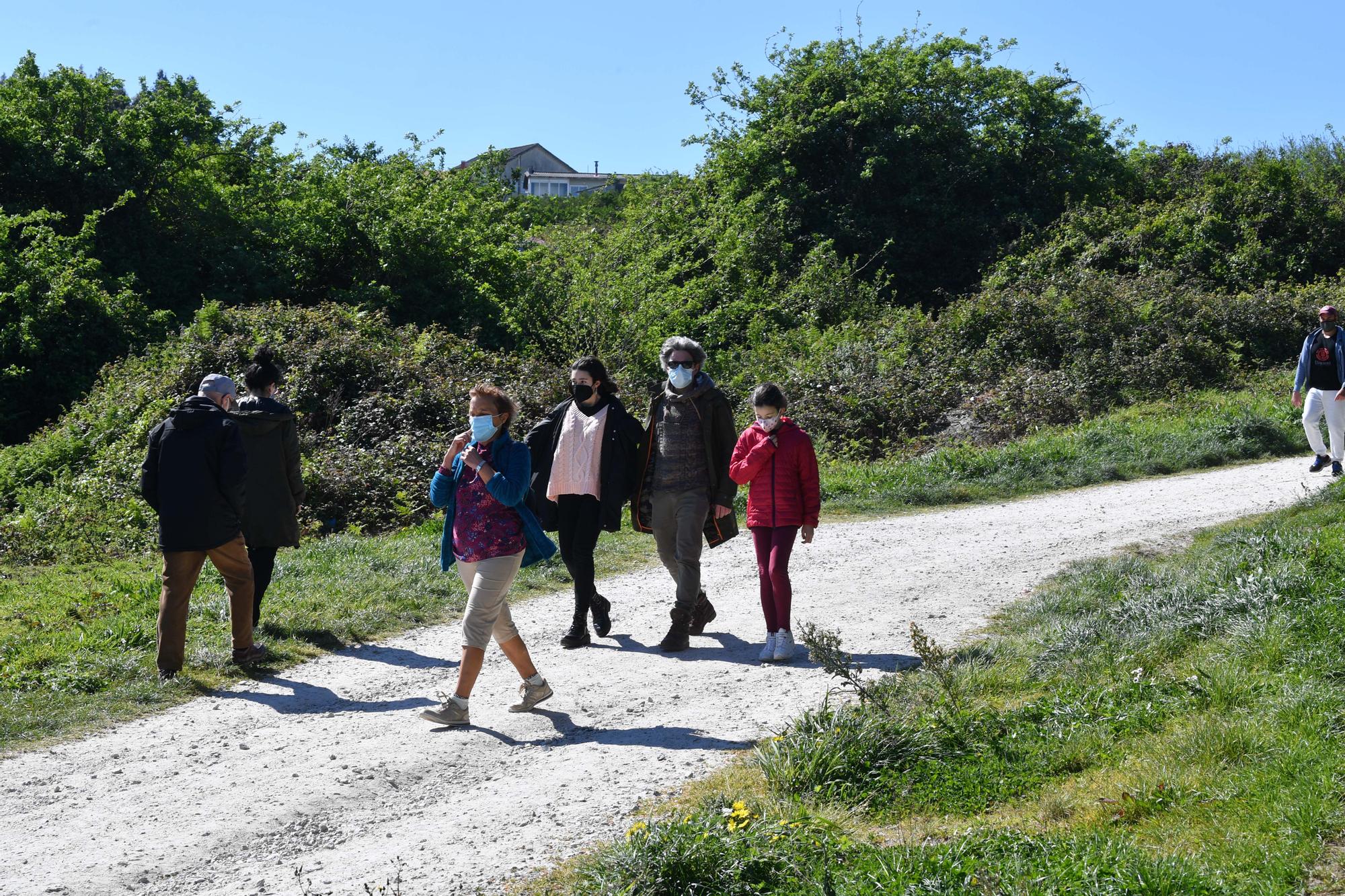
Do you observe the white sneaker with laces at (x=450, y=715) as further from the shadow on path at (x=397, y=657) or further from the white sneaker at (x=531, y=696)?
the shadow on path at (x=397, y=657)

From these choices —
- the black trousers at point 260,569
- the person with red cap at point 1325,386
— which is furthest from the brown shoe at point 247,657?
the person with red cap at point 1325,386

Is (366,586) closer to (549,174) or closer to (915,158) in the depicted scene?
(915,158)

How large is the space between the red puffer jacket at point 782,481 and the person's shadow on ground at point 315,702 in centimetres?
235

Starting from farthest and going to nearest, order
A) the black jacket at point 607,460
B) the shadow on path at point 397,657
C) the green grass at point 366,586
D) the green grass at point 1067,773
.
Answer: the black jacket at point 607,460, the shadow on path at point 397,657, the green grass at point 366,586, the green grass at point 1067,773

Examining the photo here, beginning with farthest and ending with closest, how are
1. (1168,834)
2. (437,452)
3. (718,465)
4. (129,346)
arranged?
1. (129,346)
2. (437,452)
3. (718,465)
4. (1168,834)

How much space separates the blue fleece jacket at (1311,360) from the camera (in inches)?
510

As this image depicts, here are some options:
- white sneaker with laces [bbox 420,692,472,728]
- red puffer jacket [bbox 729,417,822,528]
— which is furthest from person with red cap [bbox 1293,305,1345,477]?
white sneaker with laces [bbox 420,692,472,728]

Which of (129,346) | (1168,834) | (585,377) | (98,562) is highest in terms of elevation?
(129,346)

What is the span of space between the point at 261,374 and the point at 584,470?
2.34m

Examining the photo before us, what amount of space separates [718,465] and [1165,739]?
3.52 m

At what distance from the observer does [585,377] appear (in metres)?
8.06

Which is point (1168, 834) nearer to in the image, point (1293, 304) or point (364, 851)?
point (364, 851)

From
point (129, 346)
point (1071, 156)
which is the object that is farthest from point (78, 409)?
point (1071, 156)

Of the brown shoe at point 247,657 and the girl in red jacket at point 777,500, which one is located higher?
the girl in red jacket at point 777,500
